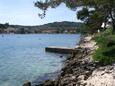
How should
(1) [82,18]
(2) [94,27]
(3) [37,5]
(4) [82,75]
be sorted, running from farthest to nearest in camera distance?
(1) [82,18] → (2) [94,27] → (3) [37,5] → (4) [82,75]

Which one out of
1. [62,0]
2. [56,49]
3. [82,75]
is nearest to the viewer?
[82,75]

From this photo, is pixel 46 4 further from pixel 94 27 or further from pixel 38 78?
pixel 94 27

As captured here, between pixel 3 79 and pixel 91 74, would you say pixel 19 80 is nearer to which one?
pixel 3 79

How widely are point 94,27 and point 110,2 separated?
2331cm

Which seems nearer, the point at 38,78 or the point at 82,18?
the point at 38,78

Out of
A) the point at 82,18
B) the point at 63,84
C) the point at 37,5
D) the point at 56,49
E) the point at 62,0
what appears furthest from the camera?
the point at 56,49

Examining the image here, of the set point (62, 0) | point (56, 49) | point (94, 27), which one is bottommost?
point (56, 49)

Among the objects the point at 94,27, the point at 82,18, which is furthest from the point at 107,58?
the point at 82,18

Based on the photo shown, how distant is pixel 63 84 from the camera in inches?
913

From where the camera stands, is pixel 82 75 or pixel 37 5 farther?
pixel 37 5

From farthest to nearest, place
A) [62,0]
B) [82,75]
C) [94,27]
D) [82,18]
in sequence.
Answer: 1. [82,18]
2. [94,27]
3. [62,0]
4. [82,75]

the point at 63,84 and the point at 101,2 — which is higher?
the point at 101,2

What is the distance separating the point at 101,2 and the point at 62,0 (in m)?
3.20

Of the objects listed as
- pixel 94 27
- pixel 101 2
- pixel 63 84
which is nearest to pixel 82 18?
pixel 94 27
